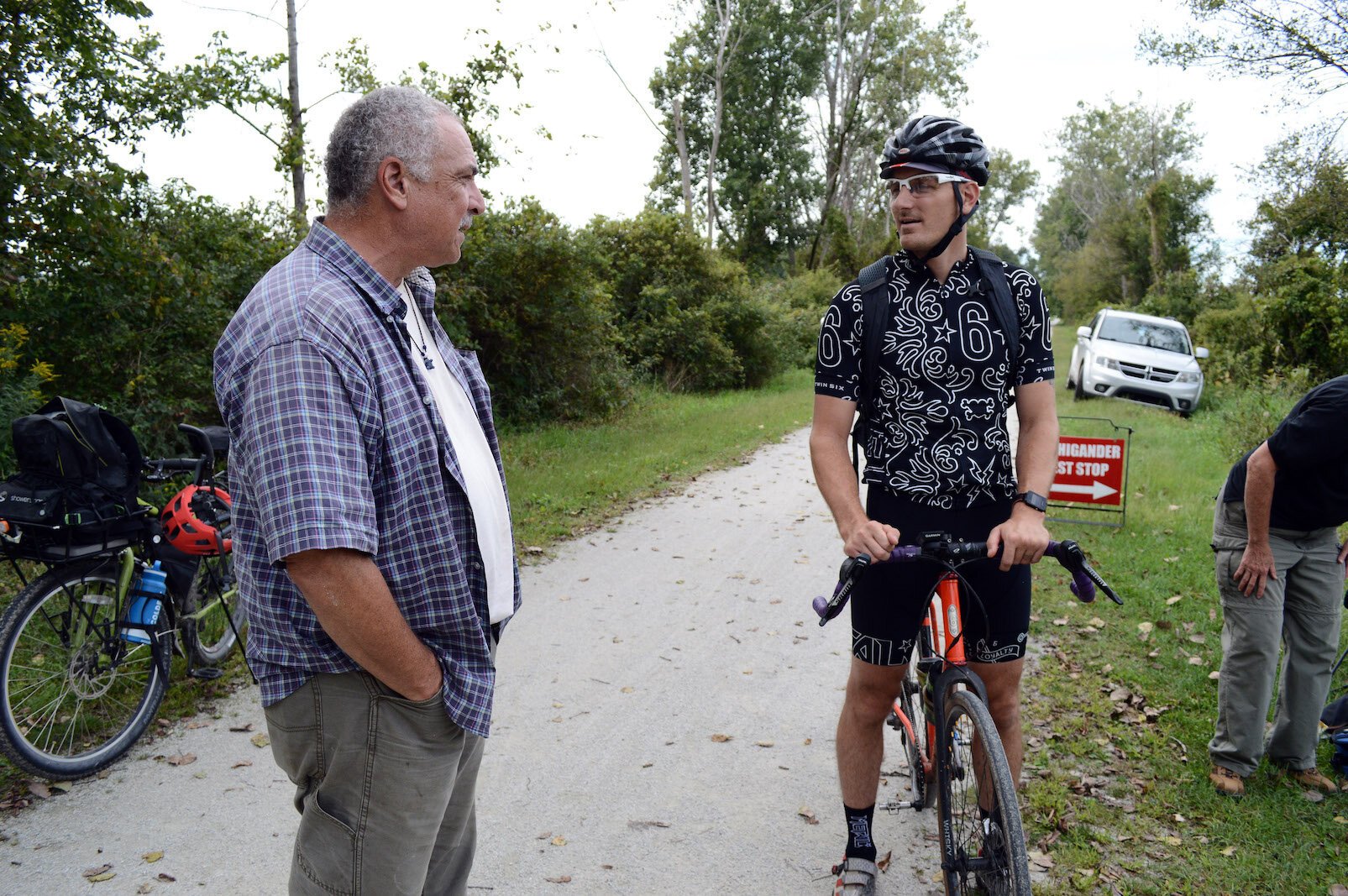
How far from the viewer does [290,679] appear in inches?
76.9

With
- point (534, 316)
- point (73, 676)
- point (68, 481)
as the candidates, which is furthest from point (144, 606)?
point (534, 316)

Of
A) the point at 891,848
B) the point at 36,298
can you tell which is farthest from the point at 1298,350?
the point at 36,298

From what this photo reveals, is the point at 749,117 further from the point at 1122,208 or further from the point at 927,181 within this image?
the point at 927,181

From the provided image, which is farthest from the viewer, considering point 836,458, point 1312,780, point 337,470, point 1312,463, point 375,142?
point 1312,780

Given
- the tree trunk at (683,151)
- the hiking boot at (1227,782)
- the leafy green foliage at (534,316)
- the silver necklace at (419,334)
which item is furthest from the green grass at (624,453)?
the tree trunk at (683,151)

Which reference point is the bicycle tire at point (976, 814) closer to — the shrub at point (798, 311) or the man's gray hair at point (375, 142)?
the man's gray hair at point (375, 142)

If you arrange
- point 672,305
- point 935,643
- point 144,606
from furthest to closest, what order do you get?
point 672,305 < point 144,606 < point 935,643

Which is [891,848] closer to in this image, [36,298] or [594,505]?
[594,505]

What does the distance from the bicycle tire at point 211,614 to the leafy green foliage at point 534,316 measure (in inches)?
310

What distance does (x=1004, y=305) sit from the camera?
9.64 feet

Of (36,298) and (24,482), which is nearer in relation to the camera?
(24,482)

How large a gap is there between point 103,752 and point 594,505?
233 inches

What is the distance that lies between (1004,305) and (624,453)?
33.7 ft

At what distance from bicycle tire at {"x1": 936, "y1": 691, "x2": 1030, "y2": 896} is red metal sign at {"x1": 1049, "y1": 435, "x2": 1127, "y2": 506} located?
6.40 metres
